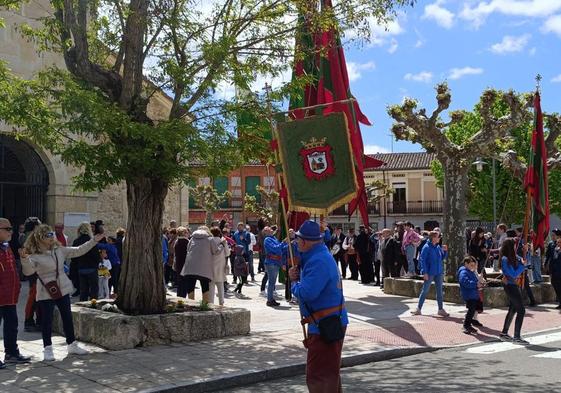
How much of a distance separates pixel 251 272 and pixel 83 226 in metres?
9.50

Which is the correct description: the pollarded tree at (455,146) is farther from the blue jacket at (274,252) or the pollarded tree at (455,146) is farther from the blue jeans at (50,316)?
the blue jeans at (50,316)

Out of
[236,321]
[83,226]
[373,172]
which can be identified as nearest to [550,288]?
[236,321]

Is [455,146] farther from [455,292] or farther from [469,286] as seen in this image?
[469,286]

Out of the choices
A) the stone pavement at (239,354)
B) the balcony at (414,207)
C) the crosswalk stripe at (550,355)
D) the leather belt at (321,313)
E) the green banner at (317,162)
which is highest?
the balcony at (414,207)

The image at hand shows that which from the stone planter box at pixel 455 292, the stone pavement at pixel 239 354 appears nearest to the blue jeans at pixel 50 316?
the stone pavement at pixel 239 354

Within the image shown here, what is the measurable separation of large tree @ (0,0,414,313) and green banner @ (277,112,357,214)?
3.95 feet

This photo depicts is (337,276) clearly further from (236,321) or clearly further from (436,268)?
(436,268)

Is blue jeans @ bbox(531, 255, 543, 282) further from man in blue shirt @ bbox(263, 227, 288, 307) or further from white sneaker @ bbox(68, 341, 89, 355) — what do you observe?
white sneaker @ bbox(68, 341, 89, 355)

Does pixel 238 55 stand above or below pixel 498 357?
above

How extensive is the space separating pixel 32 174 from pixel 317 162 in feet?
39.9

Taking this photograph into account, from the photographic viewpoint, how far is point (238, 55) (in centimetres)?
1065

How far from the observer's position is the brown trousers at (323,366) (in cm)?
548

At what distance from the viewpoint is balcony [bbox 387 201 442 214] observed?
5978cm

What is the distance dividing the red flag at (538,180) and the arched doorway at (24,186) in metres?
12.7
